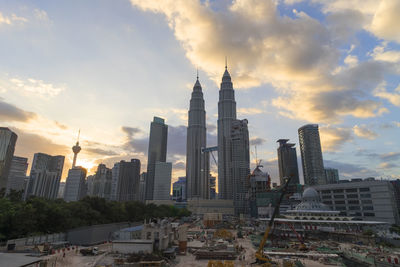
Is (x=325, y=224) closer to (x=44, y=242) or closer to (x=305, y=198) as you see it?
(x=305, y=198)

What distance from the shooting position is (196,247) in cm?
7156

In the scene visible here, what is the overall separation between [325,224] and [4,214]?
116920 mm

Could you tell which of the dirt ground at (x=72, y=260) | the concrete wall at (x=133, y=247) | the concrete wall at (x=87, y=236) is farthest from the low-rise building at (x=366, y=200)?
the dirt ground at (x=72, y=260)

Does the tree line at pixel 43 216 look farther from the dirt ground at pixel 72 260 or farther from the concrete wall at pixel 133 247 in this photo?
the concrete wall at pixel 133 247

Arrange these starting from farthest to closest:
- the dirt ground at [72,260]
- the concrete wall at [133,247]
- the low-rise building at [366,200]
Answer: the low-rise building at [366,200] < the concrete wall at [133,247] < the dirt ground at [72,260]

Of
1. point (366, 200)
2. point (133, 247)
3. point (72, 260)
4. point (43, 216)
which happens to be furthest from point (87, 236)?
point (366, 200)

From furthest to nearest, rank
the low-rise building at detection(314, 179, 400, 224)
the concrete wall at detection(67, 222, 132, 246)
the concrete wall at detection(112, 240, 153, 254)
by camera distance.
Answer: the low-rise building at detection(314, 179, 400, 224) → the concrete wall at detection(67, 222, 132, 246) → the concrete wall at detection(112, 240, 153, 254)

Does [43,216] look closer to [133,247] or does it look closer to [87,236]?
[87,236]

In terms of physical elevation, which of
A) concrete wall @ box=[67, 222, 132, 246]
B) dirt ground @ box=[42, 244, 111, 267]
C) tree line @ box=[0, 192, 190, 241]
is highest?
tree line @ box=[0, 192, 190, 241]

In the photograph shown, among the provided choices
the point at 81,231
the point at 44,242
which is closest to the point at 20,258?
the point at 44,242

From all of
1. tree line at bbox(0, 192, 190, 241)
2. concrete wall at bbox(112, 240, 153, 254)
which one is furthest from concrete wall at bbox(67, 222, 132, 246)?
concrete wall at bbox(112, 240, 153, 254)

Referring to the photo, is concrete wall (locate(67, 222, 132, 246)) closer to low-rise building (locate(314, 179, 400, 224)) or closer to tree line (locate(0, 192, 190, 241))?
tree line (locate(0, 192, 190, 241))

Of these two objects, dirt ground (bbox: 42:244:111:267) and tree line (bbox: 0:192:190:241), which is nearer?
dirt ground (bbox: 42:244:111:267)

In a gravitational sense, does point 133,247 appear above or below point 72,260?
above
